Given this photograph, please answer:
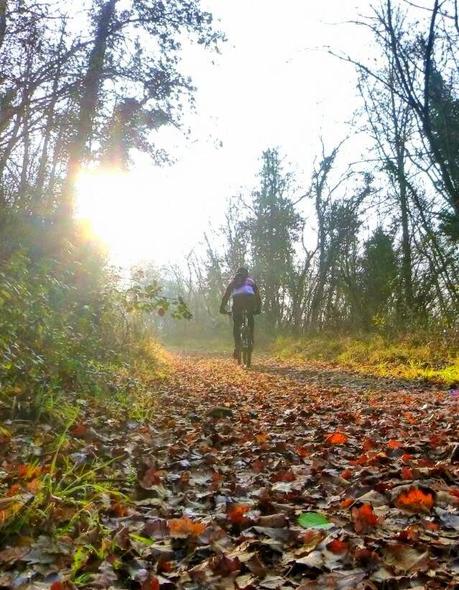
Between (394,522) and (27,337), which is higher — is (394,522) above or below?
below

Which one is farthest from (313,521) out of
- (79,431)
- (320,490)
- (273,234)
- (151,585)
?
(273,234)

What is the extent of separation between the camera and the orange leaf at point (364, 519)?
2156mm

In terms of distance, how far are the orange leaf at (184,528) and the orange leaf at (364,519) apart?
65 centimetres

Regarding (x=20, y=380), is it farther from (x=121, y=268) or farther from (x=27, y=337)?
(x=121, y=268)

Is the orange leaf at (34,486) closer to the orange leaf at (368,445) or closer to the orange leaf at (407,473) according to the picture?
the orange leaf at (407,473)

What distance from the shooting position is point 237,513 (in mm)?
2393

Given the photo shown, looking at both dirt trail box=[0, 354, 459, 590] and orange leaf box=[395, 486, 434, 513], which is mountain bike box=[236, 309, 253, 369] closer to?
dirt trail box=[0, 354, 459, 590]

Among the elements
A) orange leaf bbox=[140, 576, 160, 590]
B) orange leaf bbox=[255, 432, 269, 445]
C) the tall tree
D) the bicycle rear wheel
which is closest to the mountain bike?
the bicycle rear wheel

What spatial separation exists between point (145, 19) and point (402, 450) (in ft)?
34.5

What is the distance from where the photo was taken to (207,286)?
1538 inches

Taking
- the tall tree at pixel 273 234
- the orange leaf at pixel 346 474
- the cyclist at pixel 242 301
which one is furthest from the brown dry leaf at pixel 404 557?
the tall tree at pixel 273 234

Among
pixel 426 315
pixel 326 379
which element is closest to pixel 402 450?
pixel 326 379

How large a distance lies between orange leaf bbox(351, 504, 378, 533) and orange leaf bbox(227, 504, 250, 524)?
1.62ft

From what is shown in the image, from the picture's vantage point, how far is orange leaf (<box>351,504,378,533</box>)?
216 centimetres
